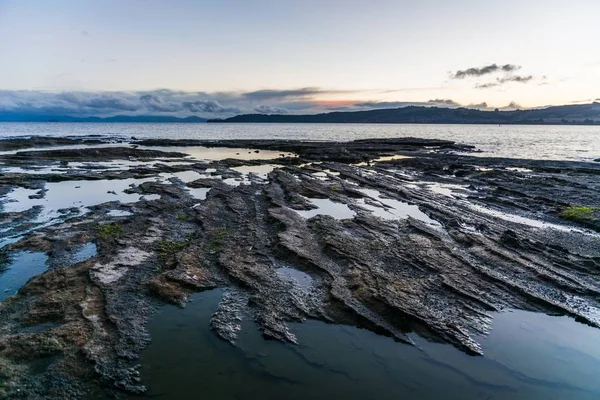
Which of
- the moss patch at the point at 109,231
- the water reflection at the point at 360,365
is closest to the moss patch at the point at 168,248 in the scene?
the moss patch at the point at 109,231

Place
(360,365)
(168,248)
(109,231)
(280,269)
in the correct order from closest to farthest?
(360,365) → (280,269) → (168,248) → (109,231)

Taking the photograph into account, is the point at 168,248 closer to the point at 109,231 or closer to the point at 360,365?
the point at 109,231

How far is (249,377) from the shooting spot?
8953 mm

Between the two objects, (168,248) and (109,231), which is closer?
(168,248)

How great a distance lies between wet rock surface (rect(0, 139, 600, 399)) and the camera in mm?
9953

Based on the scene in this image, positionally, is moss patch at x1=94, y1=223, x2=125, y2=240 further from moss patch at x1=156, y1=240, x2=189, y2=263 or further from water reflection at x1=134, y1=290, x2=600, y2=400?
water reflection at x1=134, y1=290, x2=600, y2=400

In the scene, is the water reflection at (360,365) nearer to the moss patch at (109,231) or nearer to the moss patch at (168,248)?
the moss patch at (168,248)

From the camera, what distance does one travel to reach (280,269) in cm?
1505

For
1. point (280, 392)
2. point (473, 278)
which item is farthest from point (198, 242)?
point (473, 278)

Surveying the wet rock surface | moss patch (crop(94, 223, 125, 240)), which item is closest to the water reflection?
the wet rock surface

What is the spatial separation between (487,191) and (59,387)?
33.6 m

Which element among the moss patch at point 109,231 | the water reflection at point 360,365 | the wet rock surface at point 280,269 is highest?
the moss patch at point 109,231

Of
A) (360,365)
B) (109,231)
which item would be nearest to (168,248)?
(109,231)

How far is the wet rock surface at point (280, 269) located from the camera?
995cm
